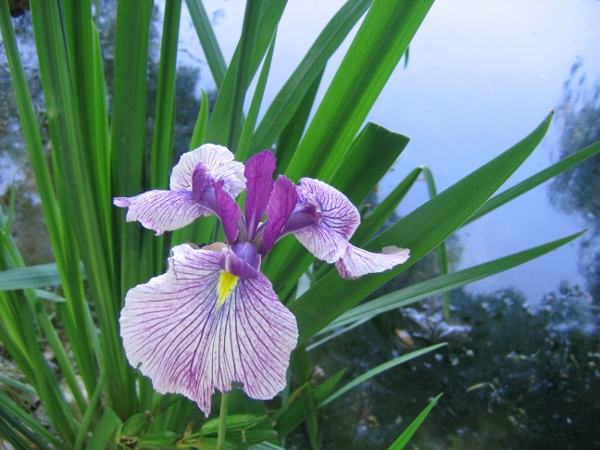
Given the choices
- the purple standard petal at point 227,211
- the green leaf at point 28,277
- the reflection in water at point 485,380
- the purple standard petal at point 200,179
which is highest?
the purple standard petal at point 200,179

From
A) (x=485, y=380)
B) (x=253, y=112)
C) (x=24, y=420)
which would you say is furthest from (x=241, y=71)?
(x=485, y=380)

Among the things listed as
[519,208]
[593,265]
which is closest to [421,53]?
[519,208]

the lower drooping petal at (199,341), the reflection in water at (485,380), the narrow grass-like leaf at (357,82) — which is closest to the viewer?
the lower drooping petal at (199,341)

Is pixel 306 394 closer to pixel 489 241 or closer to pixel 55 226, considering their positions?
pixel 55 226

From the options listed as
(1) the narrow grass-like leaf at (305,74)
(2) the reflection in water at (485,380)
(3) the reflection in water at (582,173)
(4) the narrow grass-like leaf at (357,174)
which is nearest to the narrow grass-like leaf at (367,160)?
(4) the narrow grass-like leaf at (357,174)

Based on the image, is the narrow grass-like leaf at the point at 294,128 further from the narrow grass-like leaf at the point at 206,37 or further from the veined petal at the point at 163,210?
the veined petal at the point at 163,210

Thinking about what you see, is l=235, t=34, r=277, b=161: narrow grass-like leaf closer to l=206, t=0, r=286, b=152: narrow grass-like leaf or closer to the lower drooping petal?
l=206, t=0, r=286, b=152: narrow grass-like leaf
